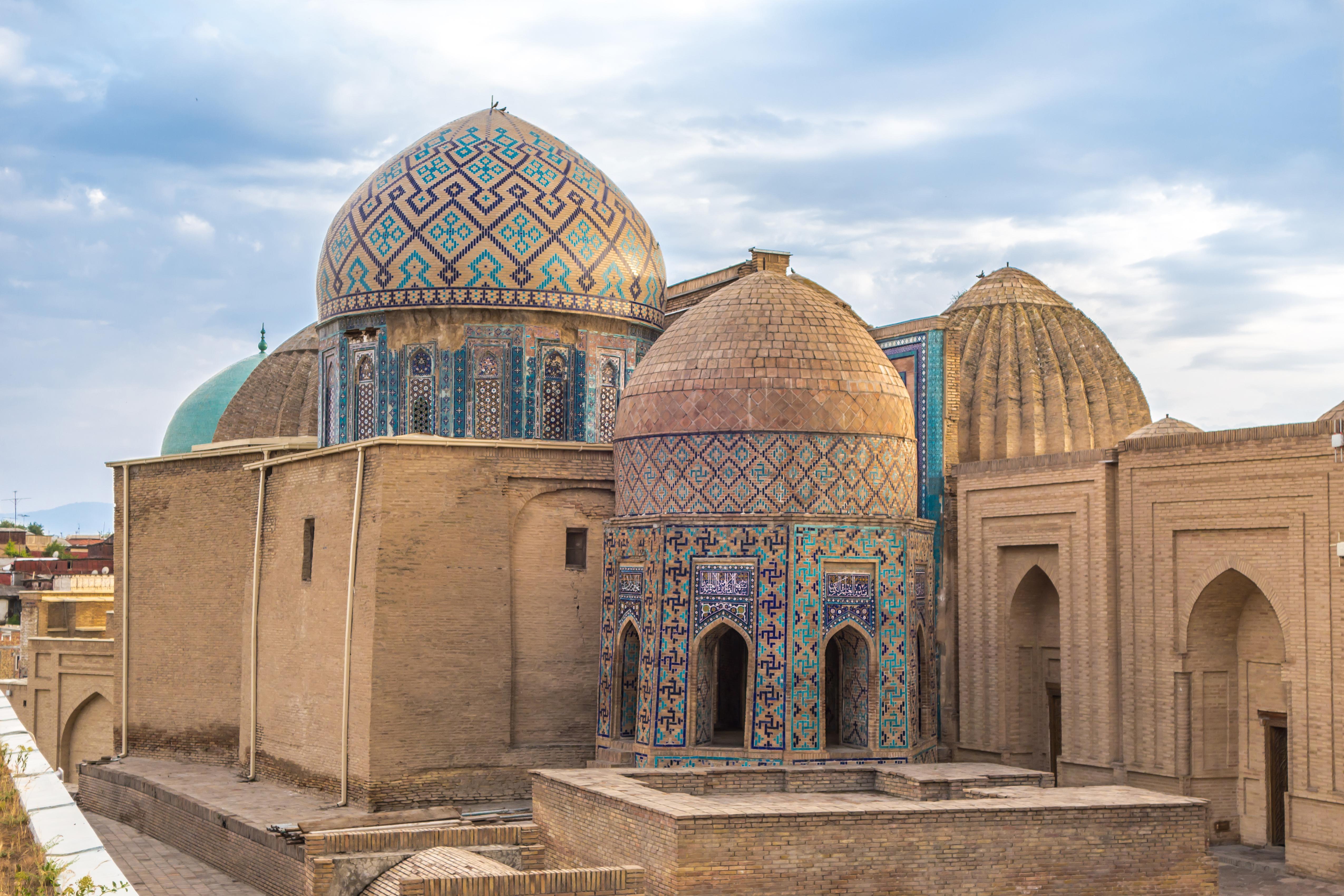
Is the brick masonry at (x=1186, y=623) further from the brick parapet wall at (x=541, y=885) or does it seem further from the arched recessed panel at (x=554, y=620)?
the brick parapet wall at (x=541, y=885)

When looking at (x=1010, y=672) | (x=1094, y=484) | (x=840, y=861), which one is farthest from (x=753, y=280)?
(x=840, y=861)

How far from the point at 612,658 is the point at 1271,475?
5.83 m

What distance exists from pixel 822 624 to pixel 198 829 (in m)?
6.32

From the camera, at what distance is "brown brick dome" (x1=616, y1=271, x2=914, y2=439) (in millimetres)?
13336

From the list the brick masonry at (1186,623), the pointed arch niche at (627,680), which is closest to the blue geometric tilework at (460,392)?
the pointed arch niche at (627,680)

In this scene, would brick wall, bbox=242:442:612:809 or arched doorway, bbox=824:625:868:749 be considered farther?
brick wall, bbox=242:442:612:809

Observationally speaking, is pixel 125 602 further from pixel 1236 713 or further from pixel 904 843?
pixel 1236 713

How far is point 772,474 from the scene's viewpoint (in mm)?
13219

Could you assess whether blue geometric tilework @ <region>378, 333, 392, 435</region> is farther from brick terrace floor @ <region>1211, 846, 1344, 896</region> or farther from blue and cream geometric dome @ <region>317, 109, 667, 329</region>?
brick terrace floor @ <region>1211, 846, 1344, 896</region>

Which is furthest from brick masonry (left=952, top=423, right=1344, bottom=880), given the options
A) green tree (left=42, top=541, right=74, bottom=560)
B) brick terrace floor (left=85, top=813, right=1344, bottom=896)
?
green tree (left=42, top=541, right=74, bottom=560)

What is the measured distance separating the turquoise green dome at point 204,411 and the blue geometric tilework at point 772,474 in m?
10.5

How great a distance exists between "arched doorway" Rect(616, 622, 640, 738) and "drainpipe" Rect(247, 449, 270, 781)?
4.56 meters

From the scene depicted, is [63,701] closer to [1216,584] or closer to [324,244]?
[324,244]

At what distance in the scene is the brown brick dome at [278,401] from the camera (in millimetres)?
20203
